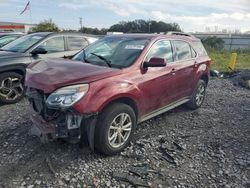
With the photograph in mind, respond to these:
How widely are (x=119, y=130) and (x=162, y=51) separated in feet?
5.85

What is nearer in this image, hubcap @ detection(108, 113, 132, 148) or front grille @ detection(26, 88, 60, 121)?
front grille @ detection(26, 88, 60, 121)

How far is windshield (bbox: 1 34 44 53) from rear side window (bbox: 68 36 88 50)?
0.79 m

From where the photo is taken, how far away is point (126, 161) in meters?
4.07

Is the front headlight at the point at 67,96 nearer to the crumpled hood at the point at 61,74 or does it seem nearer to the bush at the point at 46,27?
the crumpled hood at the point at 61,74

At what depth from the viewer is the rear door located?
5.46 metres

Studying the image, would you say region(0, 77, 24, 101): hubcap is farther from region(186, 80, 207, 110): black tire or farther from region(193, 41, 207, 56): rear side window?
region(193, 41, 207, 56): rear side window

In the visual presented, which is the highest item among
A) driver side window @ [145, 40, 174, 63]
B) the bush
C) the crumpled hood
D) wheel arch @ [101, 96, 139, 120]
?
the bush

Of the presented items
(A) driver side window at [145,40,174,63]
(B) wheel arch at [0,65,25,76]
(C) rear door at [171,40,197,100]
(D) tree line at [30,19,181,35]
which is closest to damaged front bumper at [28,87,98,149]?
(A) driver side window at [145,40,174,63]

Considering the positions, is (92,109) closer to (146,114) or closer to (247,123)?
(146,114)

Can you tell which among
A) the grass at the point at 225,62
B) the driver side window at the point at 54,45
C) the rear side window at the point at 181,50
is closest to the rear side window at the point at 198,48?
Result: the rear side window at the point at 181,50

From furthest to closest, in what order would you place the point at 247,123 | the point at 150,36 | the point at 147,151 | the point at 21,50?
the point at 21,50
the point at 247,123
the point at 150,36
the point at 147,151

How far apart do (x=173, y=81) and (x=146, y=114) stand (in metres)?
0.92

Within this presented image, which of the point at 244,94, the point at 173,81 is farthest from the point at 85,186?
the point at 244,94

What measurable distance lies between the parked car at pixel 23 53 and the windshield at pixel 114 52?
1.21 m
